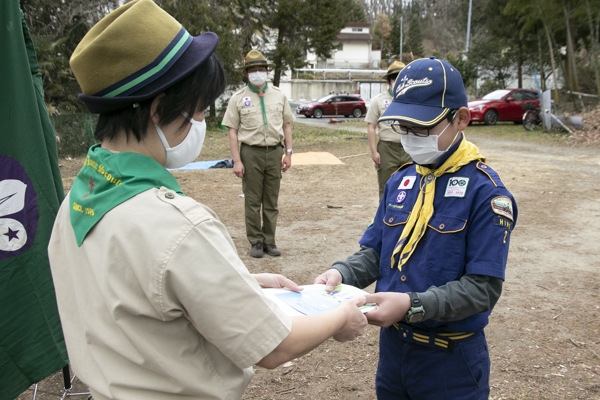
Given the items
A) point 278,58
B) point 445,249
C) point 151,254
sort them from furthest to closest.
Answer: point 278,58
point 445,249
point 151,254

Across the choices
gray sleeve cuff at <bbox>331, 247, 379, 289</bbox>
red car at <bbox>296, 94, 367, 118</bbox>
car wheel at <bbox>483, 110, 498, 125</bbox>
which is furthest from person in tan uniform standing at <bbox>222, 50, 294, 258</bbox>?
red car at <bbox>296, 94, 367, 118</bbox>

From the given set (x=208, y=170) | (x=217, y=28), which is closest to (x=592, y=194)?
(x=208, y=170)

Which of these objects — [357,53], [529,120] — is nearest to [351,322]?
[529,120]

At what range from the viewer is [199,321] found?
124 cm

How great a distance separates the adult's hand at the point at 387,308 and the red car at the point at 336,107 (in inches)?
1267

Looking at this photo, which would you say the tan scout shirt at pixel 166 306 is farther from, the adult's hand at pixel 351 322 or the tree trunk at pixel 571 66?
the tree trunk at pixel 571 66

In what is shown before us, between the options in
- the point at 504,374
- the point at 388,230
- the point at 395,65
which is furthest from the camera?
the point at 395,65

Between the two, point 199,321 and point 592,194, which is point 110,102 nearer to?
point 199,321

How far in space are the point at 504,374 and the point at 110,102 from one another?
335cm

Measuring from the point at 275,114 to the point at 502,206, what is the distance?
4783 mm

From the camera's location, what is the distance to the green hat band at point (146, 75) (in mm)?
1305

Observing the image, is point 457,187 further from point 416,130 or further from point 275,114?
point 275,114

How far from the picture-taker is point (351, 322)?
5.40 ft

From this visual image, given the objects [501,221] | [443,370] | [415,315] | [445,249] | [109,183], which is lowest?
[443,370]
